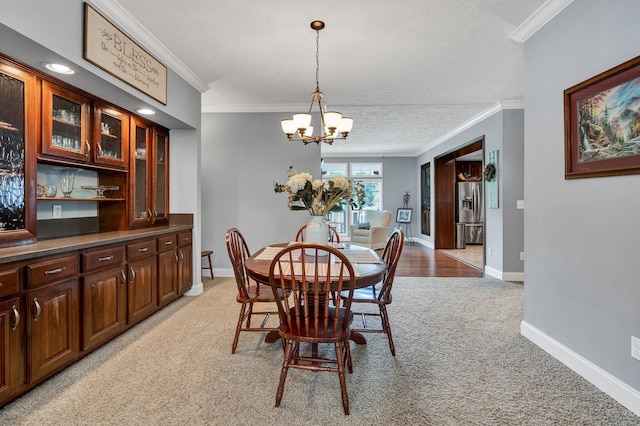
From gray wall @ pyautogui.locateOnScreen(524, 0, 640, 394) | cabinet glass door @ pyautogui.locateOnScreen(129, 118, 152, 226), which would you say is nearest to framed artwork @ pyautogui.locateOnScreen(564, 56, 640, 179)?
gray wall @ pyautogui.locateOnScreen(524, 0, 640, 394)

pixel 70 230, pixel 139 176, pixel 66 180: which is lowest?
pixel 70 230

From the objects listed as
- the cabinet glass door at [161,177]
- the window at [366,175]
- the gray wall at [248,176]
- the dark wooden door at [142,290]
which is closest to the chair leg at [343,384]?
the dark wooden door at [142,290]

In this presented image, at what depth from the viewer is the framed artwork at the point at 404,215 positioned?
940 cm

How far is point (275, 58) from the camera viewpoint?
11.1 feet

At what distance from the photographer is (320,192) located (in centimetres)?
243

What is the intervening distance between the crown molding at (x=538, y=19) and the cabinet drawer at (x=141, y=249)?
370 cm

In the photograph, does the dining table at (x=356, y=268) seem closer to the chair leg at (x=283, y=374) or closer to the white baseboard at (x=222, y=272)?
the chair leg at (x=283, y=374)

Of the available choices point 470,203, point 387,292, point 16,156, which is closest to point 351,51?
point 387,292

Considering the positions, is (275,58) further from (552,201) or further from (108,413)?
(108,413)

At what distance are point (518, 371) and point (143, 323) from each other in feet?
10.0

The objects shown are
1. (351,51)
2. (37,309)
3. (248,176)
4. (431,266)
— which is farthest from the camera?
(431,266)

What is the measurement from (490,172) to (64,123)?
5154 millimetres

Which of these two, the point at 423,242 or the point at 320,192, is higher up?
the point at 320,192

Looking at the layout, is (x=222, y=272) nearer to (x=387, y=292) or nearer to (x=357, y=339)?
(x=357, y=339)
